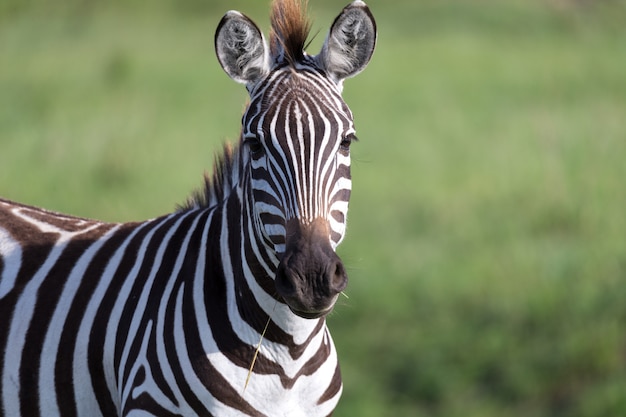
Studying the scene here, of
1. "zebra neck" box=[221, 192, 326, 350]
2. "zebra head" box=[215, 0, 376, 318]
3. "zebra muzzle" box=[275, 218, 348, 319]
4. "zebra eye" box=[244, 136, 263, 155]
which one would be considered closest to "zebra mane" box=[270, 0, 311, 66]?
"zebra head" box=[215, 0, 376, 318]

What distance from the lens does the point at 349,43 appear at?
379 cm

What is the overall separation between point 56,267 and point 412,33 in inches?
612

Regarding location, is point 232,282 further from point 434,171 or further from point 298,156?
point 434,171

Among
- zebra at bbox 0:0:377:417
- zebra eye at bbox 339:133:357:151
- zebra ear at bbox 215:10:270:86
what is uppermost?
zebra ear at bbox 215:10:270:86

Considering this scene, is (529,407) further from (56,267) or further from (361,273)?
(56,267)

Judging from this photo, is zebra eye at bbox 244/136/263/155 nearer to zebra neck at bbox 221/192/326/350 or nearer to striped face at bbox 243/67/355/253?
striped face at bbox 243/67/355/253

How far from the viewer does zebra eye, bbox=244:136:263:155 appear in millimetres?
3574

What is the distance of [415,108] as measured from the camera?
606 inches

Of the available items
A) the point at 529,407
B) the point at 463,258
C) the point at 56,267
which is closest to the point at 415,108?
the point at 463,258

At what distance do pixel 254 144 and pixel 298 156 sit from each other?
7.5 inches

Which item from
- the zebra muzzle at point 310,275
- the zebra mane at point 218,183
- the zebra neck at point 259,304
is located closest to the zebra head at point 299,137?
the zebra muzzle at point 310,275

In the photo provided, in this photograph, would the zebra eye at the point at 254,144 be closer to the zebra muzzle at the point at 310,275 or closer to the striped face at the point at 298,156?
the striped face at the point at 298,156

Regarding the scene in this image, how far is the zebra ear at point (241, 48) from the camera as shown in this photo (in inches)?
145

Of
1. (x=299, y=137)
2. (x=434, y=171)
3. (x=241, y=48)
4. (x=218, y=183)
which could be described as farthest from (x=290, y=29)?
(x=434, y=171)
